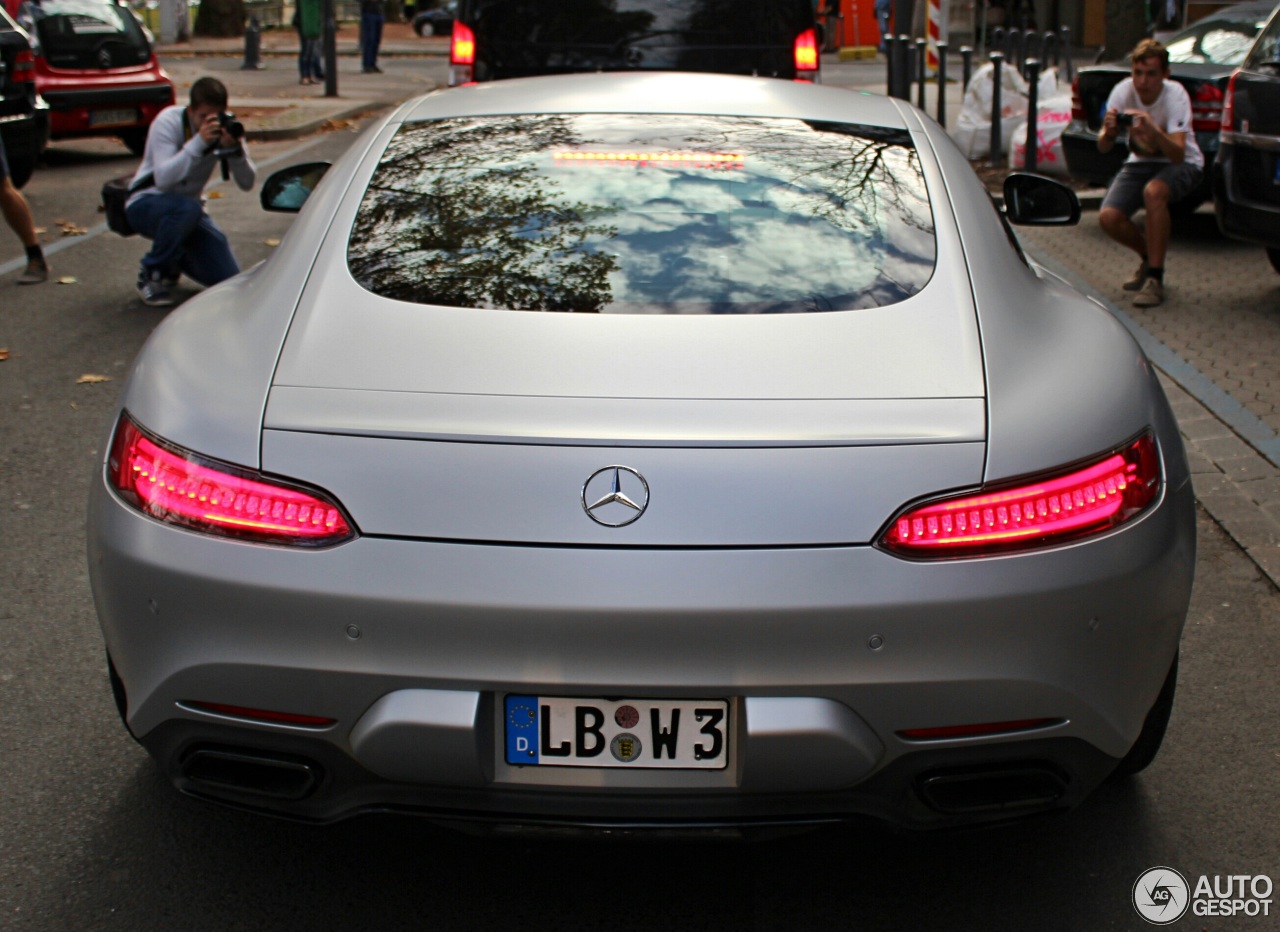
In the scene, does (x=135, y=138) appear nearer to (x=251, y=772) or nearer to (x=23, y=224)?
(x=23, y=224)

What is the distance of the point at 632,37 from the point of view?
9906mm

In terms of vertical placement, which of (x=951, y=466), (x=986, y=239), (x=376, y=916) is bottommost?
(x=376, y=916)

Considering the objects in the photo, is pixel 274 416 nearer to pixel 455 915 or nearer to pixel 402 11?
pixel 455 915

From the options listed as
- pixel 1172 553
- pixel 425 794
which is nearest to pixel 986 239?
pixel 1172 553

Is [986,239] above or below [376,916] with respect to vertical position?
above

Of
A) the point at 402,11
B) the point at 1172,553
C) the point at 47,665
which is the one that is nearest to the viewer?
the point at 1172,553

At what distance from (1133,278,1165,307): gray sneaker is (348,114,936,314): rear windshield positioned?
5.14 meters

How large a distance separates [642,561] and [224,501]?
2.35 ft

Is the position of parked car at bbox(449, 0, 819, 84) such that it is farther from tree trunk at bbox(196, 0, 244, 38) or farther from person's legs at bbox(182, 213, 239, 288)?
tree trunk at bbox(196, 0, 244, 38)

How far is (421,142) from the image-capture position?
3.72 meters

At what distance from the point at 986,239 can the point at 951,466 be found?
0.96 metres

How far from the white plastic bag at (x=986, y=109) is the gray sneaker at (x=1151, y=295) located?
5.52 m

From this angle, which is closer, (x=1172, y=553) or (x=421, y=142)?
(x=1172, y=553)

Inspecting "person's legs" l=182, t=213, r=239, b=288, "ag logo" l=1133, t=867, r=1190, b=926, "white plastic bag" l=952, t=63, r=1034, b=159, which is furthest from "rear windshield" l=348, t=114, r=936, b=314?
"white plastic bag" l=952, t=63, r=1034, b=159
